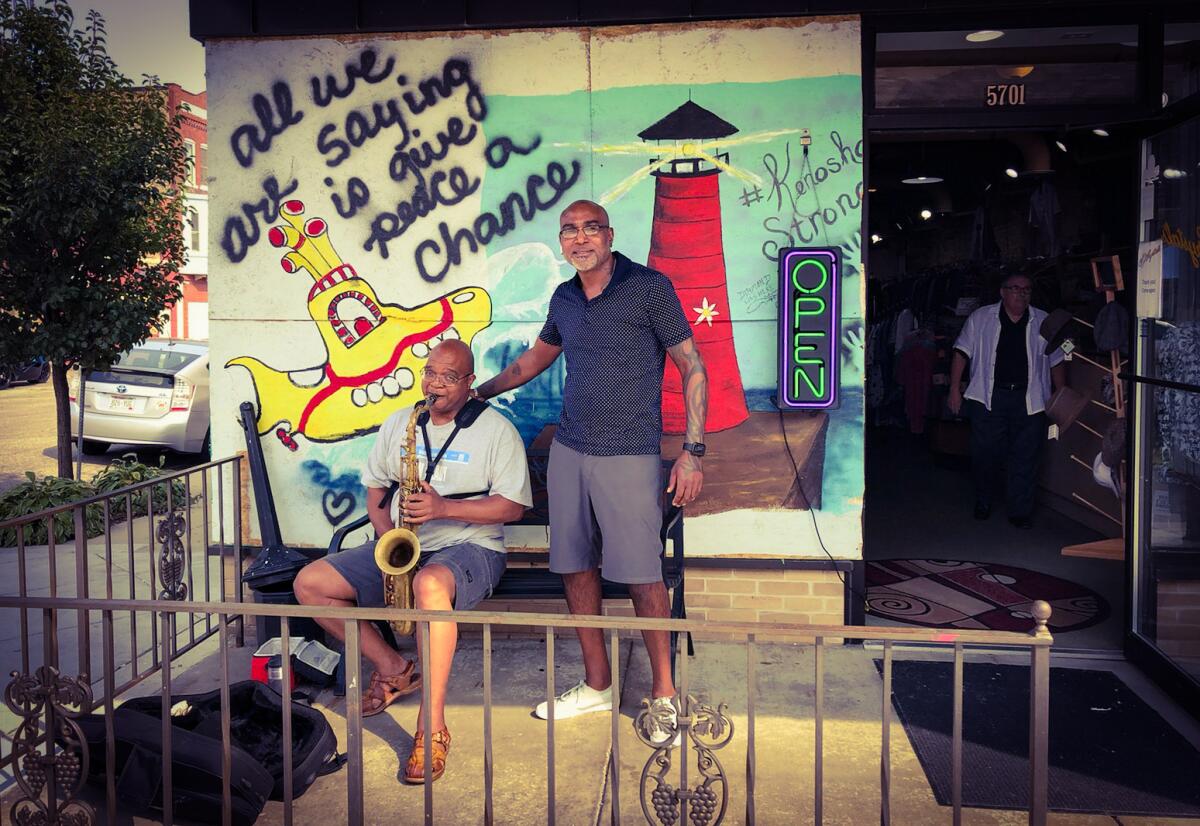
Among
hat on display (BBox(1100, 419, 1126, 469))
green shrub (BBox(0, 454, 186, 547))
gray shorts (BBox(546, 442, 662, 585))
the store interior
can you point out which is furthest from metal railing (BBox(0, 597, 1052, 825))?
green shrub (BBox(0, 454, 186, 547))

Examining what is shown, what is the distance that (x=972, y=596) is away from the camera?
5.98 meters

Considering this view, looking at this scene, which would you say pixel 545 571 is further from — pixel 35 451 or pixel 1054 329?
pixel 35 451

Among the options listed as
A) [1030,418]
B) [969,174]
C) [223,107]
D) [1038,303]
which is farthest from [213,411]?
[969,174]

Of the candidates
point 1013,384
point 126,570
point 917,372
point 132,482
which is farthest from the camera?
point 917,372

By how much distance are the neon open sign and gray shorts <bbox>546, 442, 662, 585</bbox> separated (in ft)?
3.80

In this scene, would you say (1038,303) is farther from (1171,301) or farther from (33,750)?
(33,750)

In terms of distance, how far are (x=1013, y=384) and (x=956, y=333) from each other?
11.1ft

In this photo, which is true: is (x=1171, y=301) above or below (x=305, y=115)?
below

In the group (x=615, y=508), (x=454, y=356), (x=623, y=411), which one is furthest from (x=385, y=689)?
(x=623, y=411)

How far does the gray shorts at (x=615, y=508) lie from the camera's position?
4082mm

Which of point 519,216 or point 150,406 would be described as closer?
point 519,216

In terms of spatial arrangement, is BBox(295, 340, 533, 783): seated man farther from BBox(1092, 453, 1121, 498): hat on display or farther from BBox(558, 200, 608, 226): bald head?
BBox(1092, 453, 1121, 498): hat on display

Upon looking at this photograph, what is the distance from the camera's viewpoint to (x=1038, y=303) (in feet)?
30.2

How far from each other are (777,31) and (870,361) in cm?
760
